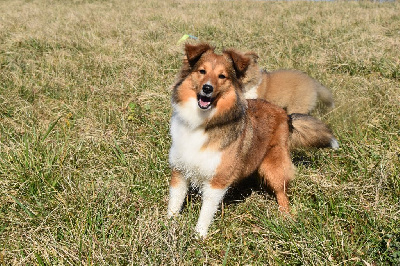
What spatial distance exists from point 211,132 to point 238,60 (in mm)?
759

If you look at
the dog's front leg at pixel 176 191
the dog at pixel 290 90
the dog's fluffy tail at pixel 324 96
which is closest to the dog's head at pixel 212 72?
the dog's front leg at pixel 176 191

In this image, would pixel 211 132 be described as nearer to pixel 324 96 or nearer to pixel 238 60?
pixel 238 60

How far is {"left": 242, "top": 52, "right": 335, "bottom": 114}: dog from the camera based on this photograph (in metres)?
5.39

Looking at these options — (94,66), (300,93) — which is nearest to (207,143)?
(300,93)

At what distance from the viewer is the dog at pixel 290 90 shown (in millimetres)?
5395

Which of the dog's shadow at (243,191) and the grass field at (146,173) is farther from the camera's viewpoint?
the dog's shadow at (243,191)

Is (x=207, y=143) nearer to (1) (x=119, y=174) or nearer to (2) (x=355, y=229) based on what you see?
(1) (x=119, y=174)

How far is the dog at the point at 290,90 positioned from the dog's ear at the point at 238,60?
2366mm

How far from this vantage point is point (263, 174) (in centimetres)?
333

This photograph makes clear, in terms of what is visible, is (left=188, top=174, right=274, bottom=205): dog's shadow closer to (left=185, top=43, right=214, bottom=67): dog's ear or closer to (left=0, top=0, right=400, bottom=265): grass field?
(left=0, top=0, right=400, bottom=265): grass field

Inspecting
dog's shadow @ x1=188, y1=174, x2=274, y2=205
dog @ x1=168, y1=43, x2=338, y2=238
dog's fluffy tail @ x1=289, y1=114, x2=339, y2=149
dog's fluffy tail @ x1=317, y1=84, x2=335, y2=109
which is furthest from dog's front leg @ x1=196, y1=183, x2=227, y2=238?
dog's fluffy tail @ x1=317, y1=84, x2=335, y2=109

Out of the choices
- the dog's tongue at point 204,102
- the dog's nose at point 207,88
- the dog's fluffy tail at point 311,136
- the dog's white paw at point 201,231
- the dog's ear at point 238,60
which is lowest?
the dog's white paw at point 201,231

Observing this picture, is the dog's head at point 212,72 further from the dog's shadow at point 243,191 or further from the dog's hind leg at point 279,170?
the dog's shadow at point 243,191

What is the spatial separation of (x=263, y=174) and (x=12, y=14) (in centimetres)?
1195
